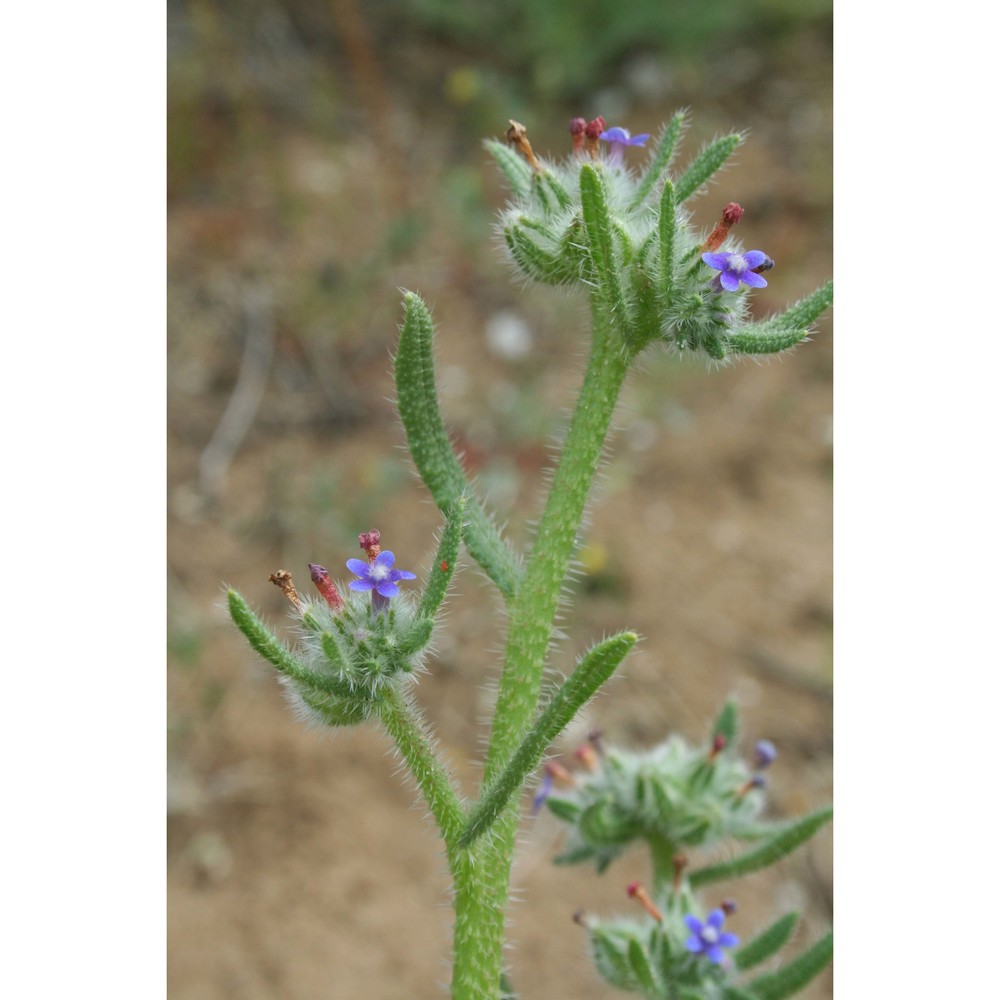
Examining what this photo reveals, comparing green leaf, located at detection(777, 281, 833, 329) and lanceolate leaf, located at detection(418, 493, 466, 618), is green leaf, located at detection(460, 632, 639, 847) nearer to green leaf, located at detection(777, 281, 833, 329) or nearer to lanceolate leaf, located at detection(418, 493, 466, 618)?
lanceolate leaf, located at detection(418, 493, 466, 618)

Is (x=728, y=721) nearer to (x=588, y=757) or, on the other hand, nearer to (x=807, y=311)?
(x=588, y=757)

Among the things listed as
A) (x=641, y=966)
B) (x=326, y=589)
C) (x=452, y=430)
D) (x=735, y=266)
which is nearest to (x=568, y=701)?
(x=326, y=589)

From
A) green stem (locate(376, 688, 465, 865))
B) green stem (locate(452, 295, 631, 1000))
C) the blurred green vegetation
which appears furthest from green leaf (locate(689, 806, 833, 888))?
the blurred green vegetation

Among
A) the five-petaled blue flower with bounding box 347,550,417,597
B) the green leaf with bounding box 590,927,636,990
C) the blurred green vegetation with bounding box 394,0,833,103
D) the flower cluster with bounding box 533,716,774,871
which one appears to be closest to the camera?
the five-petaled blue flower with bounding box 347,550,417,597
